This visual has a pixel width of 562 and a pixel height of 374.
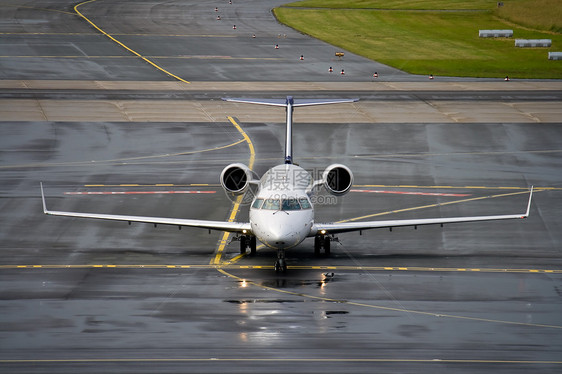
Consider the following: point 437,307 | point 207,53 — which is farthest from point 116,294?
point 207,53

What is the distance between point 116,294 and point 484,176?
2383 centimetres

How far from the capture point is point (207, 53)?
88312mm

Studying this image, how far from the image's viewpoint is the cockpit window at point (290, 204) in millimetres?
31844

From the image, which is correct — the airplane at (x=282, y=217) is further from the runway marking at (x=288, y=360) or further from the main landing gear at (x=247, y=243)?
the runway marking at (x=288, y=360)

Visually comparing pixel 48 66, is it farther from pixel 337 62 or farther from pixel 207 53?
pixel 337 62

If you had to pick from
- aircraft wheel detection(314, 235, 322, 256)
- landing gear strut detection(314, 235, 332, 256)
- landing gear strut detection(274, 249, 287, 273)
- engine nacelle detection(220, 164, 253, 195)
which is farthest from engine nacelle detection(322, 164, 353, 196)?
landing gear strut detection(274, 249, 287, 273)

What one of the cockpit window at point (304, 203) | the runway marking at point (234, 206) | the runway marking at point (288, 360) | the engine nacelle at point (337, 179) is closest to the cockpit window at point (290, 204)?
the cockpit window at point (304, 203)

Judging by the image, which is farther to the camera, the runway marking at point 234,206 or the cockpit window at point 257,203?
the runway marking at point 234,206

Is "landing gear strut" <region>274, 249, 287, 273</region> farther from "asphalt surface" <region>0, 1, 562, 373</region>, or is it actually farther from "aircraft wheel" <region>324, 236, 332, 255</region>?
"aircraft wheel" <region>324, 236, 332, 255</region>

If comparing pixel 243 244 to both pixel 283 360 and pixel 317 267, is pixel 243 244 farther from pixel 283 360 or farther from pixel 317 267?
pixel 283 360

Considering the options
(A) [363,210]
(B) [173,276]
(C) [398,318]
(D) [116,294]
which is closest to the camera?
(C) [398,318]

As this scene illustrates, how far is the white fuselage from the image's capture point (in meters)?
31.0

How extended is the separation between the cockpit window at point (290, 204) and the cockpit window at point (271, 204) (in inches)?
7.7

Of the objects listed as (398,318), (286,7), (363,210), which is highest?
(286,7)
